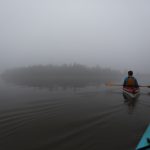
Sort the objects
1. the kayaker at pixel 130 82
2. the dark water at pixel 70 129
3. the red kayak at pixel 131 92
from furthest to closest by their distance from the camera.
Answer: the kayaker at pixel 130 82 → the red kayak at pixel 131 92 → the dark water at pixel 70 129

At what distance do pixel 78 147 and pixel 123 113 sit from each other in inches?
186

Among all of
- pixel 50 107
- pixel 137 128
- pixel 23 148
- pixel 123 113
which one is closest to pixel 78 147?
pixel 23 148

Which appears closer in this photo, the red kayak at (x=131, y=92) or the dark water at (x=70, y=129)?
the dark water at (x=70, y=129)

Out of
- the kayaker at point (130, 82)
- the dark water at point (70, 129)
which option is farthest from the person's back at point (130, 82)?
the dark water at point (70, 129)

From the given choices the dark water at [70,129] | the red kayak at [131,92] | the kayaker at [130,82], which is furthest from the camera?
the kayaker at [130,82]

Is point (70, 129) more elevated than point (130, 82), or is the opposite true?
point (130, 82)

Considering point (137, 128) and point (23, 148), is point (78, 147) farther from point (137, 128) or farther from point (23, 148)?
point (137, 128)

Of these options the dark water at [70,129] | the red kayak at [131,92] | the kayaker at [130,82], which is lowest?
the dark water at [70,129]

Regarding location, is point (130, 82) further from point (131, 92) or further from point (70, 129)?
point (70, 129)

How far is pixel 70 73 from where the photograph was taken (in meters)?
57.5

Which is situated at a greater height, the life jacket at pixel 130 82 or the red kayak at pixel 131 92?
the life jacket at pixel 130 82

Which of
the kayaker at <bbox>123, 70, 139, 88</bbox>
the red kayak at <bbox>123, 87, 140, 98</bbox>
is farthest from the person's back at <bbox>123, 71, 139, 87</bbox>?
the red kayak at <bbox>123, 87, 140, 98</bbox>

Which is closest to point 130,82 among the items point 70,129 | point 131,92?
point 131,92

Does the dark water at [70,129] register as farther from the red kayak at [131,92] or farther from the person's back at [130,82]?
the person's back at [130,82]
